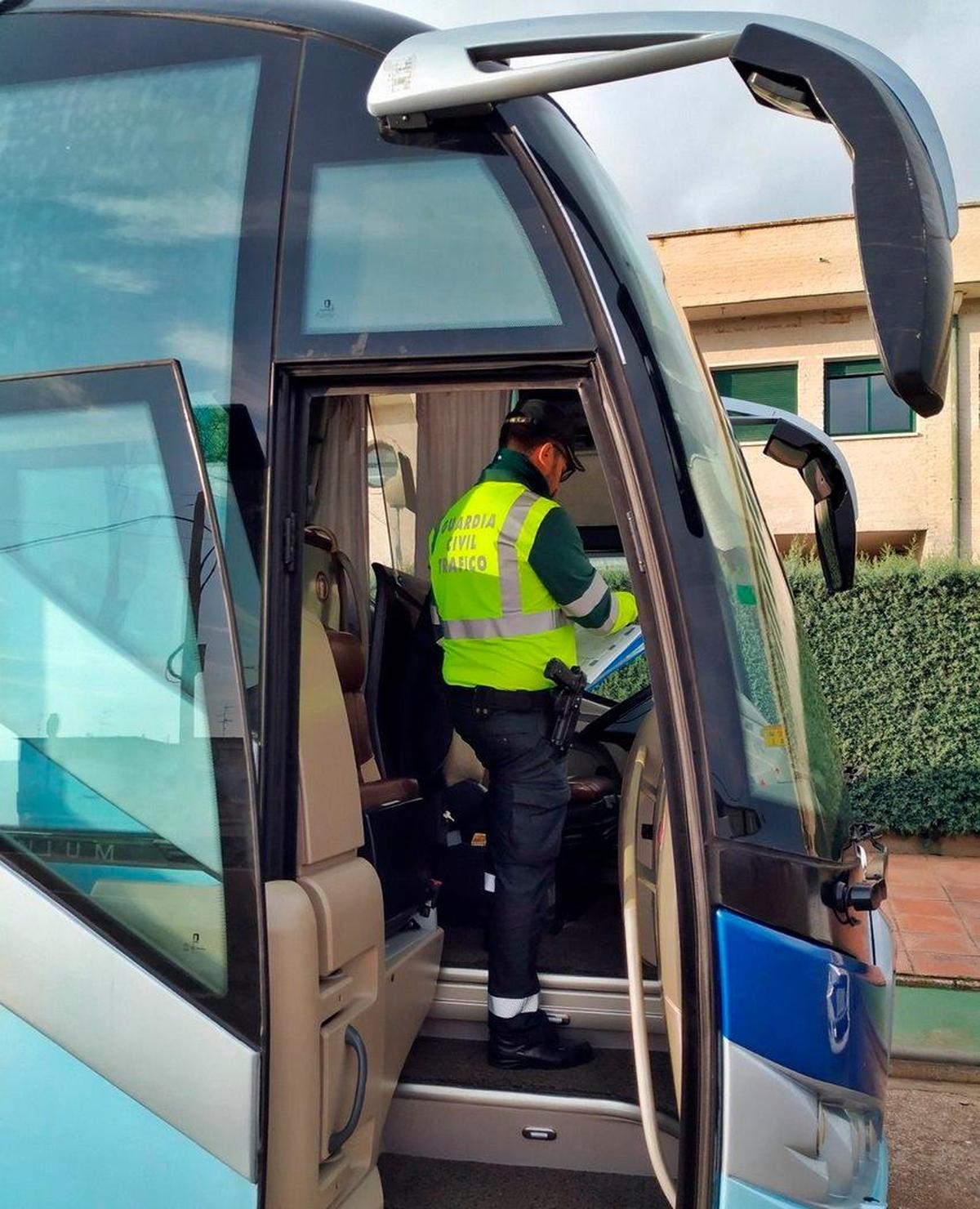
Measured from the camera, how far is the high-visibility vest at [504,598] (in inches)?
A: 115

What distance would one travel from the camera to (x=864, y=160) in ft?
5.20

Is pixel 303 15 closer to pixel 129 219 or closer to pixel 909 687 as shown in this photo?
pixel 129 219

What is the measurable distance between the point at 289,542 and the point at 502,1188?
1.59 metres

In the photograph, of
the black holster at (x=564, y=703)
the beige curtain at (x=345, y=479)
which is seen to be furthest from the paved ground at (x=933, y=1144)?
the beige curtain at (x=345, y=479)

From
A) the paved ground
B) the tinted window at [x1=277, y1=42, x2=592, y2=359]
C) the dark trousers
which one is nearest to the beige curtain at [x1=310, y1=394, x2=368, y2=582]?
the dark trousers

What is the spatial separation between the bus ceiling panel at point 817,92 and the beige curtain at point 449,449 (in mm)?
2035

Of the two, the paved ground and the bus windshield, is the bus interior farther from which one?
the paved ground

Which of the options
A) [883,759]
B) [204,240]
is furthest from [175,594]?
[883,759]

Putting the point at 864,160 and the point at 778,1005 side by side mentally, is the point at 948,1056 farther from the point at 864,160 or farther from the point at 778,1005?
the point at 864,160

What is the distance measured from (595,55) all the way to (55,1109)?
6.56 ft

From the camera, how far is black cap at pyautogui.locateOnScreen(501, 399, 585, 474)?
3.14 metres

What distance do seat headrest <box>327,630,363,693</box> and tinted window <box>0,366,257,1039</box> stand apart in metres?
1.18

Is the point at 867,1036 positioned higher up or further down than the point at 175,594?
further down

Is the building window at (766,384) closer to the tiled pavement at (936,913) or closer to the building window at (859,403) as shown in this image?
the building window at (859,403)
